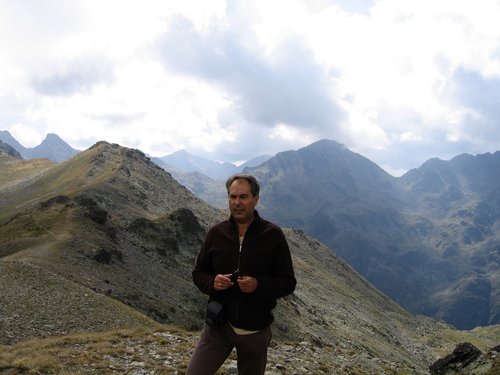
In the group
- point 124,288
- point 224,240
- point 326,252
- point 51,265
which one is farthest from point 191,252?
point 326,252

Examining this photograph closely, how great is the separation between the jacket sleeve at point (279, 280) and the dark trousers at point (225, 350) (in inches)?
35.5

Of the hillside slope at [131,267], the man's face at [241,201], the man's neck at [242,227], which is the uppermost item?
the man's face at [241,201]

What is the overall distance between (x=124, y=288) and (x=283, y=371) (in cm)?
2753

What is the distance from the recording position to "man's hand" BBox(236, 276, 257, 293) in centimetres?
796

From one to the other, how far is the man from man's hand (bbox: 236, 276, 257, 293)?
0.25 ft

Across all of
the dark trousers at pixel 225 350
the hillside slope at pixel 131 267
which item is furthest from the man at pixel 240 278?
the hillside slope at pixel 131 267

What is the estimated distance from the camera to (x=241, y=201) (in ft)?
28.2

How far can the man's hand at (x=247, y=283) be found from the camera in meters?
7.96

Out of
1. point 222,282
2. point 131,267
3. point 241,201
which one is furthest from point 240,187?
point 131,267

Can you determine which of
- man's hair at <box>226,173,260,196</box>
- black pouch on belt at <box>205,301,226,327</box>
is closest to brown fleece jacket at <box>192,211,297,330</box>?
black pouch on belt at <box>205,301,226,327</box>

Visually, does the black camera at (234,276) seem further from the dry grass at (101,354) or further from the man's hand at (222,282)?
the dry grass at (101,354)

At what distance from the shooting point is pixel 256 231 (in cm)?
861

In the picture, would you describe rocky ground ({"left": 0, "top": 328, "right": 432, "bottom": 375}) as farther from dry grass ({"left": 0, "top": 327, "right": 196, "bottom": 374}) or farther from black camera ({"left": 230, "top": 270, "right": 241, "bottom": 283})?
black camera ({"left": 230, "top": 270, "right": 241, "bottom": 283})

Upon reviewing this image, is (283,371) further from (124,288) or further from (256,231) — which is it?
(124,288)
